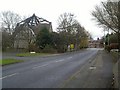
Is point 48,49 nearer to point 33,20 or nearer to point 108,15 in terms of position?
point 33,20

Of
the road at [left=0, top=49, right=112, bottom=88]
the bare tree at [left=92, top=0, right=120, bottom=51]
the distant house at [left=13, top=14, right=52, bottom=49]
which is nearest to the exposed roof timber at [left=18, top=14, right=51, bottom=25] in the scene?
the distant house at [left=13, top=14, right=52, bottom=49]

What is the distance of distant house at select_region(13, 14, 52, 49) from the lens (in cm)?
7606

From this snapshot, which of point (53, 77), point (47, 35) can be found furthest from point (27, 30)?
point (53, 77)

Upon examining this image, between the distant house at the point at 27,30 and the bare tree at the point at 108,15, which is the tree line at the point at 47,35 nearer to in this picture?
the distant house at the point at 27,30

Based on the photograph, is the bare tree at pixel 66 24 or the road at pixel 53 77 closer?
the road at pixel 53 77

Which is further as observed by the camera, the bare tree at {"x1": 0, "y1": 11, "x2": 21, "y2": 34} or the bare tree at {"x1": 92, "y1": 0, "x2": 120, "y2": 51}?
the bare tree at {"x1": 0, "y1": 11, "x2": 21, "y2": 34}

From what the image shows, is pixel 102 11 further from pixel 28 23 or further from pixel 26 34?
pixel 28 23

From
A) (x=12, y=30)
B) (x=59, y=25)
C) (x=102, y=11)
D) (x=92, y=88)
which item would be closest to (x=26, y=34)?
(x=12, y=30)

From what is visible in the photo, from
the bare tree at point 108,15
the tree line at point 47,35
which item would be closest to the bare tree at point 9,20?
the tree line at point 47,35

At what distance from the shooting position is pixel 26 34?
76188 millimetres

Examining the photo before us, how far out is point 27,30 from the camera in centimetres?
7625

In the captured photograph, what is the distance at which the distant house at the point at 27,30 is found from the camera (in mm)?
76062

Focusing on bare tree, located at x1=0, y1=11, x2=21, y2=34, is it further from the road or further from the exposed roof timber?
the road

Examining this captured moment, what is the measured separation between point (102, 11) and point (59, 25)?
42421 mm
